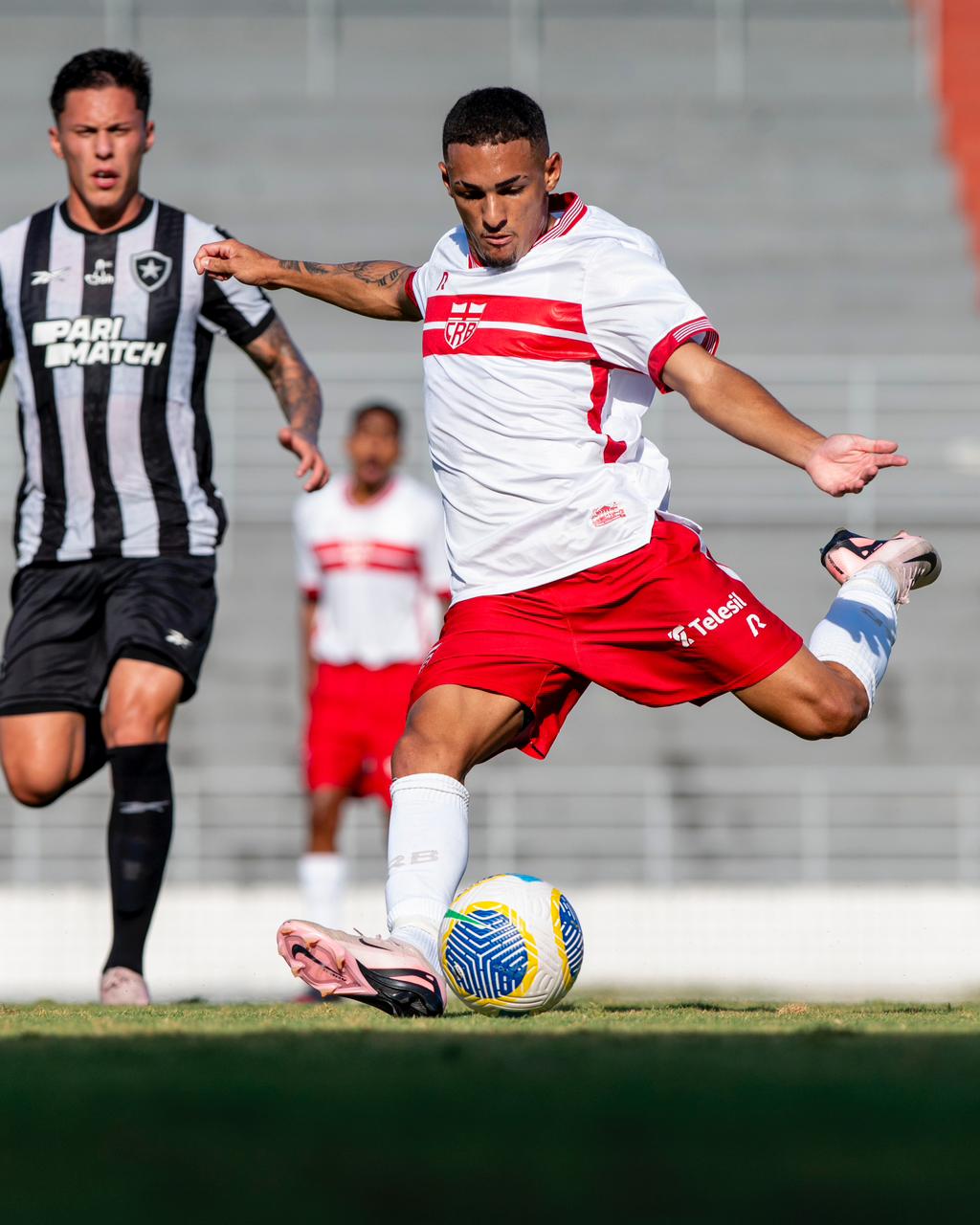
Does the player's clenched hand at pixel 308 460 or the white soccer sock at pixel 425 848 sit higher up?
the player's clenched hand at pixel 308 460

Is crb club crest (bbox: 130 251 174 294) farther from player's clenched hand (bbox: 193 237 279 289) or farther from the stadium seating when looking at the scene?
the stadium seating

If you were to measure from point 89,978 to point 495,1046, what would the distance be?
7356 millimetres

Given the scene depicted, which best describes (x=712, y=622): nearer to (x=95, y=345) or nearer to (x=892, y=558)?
(x=892, y=558)

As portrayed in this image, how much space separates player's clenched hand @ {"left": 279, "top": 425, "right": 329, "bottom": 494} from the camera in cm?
563

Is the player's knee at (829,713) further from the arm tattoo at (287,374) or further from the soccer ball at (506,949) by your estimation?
the arm tattoo at (287,374)

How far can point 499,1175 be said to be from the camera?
2.15 meters

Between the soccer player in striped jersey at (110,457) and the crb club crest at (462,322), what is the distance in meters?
1.00

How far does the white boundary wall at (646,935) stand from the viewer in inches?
411

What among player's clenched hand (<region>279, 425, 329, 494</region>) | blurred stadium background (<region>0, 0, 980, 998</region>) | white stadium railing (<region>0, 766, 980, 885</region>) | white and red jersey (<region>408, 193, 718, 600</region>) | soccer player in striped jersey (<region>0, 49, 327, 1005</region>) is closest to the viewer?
white and red jersey (<region>408, 193, 718, 600</region>)

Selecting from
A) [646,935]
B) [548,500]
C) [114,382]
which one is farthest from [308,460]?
[646,935]

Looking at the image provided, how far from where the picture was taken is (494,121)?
15.6 feet

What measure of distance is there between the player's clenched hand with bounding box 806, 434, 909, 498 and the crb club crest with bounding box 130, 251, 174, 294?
249 centimetres

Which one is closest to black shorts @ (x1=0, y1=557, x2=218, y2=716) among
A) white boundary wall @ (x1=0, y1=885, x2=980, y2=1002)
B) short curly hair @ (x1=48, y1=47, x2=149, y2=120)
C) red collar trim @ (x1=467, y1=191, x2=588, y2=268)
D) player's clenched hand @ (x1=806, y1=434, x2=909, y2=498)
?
short curly hair @ (x1=48, y1=47, x2=149, y2=120)

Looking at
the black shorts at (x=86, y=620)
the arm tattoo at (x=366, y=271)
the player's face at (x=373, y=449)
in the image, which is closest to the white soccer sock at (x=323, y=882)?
the player's face at (x=373, y=449)
